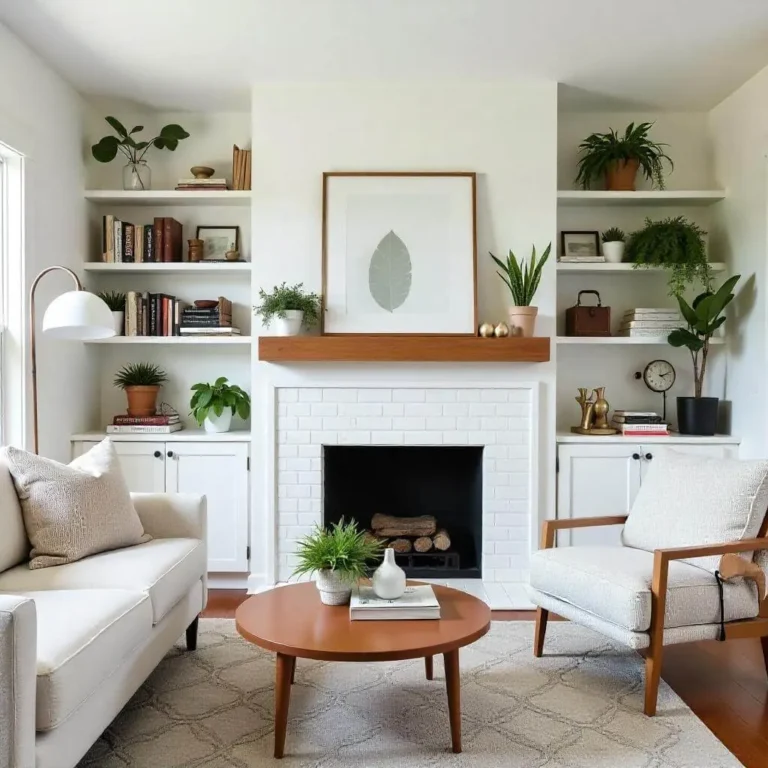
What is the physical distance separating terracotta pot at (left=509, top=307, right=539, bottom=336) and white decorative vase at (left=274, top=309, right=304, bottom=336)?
→ 1.07m

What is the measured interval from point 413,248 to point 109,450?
184 centimetres

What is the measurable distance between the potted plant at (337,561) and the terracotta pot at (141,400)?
206 cm

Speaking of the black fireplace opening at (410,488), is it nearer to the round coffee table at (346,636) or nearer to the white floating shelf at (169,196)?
the white floating shelf at (169,196)

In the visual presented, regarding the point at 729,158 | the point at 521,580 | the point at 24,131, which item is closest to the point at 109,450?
the point at 24,131

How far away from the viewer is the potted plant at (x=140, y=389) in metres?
4.16

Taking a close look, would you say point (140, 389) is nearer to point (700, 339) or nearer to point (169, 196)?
point (169, 196)

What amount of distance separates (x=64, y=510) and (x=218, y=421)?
1505 millimetres

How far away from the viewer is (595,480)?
395cm

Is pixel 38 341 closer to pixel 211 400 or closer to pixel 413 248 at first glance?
pixel 211 400

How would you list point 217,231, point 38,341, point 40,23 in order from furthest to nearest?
point 217,231
point 38,341
point 40,23

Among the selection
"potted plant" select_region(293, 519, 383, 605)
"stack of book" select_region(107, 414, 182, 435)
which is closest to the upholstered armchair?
"potted plant" select_region(293, 519, 383, 605)

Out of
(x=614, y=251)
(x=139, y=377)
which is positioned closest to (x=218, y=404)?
(x=139, y=377)

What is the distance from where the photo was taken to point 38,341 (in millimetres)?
3592

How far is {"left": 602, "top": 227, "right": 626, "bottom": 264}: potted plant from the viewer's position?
13.5 ft
